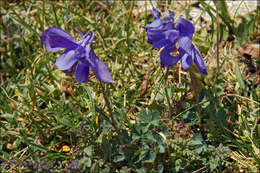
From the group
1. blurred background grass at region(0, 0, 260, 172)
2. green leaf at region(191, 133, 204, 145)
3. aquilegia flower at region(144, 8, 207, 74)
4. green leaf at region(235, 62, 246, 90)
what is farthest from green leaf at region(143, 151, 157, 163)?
green leaf at region(235, 62, 246, 90)

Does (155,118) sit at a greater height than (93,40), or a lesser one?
lesser

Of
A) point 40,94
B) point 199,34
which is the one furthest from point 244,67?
point 40,94

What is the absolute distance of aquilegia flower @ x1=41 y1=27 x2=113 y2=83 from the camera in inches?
71.8

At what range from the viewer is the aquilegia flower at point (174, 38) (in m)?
1.83

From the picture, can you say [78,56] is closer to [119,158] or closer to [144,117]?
[144,117]

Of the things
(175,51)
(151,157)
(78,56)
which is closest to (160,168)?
(151,157)

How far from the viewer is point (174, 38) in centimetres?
184

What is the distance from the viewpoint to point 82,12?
137 inches

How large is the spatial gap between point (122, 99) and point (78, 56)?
99 cm

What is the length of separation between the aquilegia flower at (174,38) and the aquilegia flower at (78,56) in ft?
1.05

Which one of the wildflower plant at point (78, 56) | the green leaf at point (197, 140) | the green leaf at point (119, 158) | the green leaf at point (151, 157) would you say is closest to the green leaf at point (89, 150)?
the green leaf at point (119, 158)

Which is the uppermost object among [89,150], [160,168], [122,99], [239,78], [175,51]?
[175,51]

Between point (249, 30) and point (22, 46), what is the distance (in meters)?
2.04

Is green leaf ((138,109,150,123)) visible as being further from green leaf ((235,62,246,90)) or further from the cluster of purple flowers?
green leaf ((235,62,246,90))
